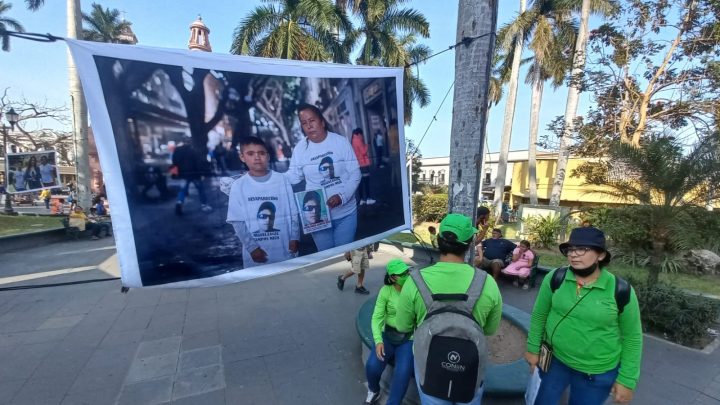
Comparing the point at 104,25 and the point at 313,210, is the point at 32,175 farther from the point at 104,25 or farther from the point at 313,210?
the point at 104,25

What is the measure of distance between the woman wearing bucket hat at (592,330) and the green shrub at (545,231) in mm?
9507

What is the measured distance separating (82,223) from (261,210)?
12.9m

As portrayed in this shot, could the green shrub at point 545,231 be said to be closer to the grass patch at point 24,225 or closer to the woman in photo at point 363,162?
the woman in photo at point 363,162

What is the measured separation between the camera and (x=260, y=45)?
13562 mm

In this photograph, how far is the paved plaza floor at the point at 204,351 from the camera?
3195 millimetres

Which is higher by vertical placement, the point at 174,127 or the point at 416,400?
the point at 174,127

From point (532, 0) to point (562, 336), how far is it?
20.8 m

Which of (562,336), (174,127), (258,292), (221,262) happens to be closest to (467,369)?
(562,336)

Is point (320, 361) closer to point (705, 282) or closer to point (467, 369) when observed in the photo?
point (467, 369)

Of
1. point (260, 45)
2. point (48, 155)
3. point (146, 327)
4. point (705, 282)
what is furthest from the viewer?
point (260, 45)

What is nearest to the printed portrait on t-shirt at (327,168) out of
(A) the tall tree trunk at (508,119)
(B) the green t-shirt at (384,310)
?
(B) the green t-shirt at (384,310)

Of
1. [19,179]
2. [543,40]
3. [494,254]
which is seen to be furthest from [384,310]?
[543,40]

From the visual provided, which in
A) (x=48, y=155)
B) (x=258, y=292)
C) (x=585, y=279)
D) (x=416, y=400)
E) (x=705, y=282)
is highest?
(x=48, y=155)

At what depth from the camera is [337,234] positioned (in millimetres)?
2939
